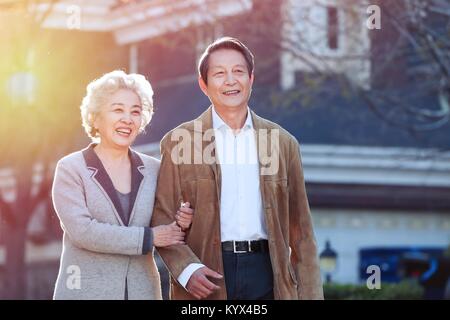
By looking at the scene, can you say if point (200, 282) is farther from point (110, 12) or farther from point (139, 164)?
point (110, 12)

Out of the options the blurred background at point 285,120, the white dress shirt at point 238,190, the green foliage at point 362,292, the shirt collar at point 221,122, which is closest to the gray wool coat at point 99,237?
the white dress shirt at point 238,190

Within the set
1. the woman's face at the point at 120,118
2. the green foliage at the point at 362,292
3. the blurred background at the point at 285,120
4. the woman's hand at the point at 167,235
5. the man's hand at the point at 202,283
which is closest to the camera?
the man's hand at the point at 202,283

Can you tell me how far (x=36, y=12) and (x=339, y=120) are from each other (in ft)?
17.9

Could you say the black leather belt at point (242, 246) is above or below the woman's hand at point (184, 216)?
below

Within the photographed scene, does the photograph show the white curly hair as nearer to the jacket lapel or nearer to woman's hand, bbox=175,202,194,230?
the jacket lapel

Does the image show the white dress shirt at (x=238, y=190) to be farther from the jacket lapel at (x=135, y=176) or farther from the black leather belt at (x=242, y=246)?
the jacket lapel at (x=135, y=176)

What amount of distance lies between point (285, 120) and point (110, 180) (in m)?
13.2

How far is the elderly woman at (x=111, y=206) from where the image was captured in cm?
553

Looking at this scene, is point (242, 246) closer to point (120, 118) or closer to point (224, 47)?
point (120, 118)

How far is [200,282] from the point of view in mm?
5520

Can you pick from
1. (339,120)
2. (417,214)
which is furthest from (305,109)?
(417,214)

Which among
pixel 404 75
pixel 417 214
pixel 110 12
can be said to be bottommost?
→ pixel 417 214

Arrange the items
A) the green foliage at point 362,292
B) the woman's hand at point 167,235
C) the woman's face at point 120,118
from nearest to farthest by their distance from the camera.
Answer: the woman's hand at point 167,235
the woman's face at point 120,118
the green foliage at point 362,292

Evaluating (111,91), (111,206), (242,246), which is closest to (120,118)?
(111,91)
